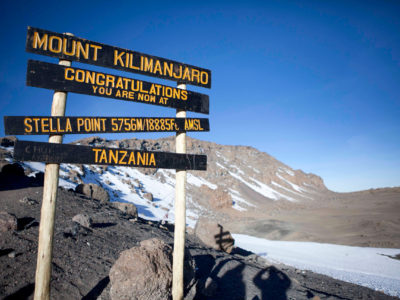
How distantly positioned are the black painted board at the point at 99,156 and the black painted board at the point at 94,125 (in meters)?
0.22

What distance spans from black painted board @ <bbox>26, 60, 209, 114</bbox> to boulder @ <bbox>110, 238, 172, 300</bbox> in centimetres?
302

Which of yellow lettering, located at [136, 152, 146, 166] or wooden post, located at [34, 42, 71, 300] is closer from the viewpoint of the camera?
wooden post, located at [34, 42, 71, 300]

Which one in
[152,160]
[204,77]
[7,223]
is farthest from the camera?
[7,223]

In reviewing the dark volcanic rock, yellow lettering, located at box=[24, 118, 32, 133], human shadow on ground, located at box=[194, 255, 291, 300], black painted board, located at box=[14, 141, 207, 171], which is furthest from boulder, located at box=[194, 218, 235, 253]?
yellow lettering, located at box=[24, 118, 32, 133]

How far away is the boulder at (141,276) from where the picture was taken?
4.19m

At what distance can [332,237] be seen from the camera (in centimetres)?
2984

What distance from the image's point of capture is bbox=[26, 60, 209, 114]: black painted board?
349 cm

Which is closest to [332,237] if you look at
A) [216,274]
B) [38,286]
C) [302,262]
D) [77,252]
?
[302,262]

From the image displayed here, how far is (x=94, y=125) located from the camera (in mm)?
3760

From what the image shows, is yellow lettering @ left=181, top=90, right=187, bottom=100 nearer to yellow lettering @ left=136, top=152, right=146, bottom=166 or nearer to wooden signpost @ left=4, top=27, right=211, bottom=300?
wooden signpost @ left=4, top=27, right=211, bottom=300

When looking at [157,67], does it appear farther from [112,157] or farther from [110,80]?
[112,157]

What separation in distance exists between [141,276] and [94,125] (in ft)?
9.40

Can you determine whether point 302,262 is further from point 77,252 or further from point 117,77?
point 117,77

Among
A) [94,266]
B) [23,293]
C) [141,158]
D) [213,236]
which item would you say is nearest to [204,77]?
[141,158]
